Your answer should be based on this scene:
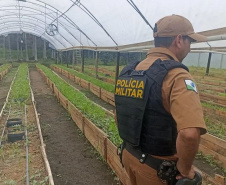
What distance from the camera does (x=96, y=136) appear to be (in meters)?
5.17

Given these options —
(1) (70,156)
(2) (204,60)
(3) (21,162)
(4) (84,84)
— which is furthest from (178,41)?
(2) (204,60)

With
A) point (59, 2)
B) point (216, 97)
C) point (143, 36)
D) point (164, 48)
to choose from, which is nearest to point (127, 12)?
point (143, 36)

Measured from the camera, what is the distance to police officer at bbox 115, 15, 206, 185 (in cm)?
149

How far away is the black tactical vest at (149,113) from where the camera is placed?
1.64 meters

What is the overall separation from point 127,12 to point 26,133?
17.1ft

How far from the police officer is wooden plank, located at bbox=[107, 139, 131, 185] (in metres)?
1.98

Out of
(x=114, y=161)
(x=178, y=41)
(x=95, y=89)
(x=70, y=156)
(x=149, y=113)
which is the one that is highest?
(x=178, y=41)

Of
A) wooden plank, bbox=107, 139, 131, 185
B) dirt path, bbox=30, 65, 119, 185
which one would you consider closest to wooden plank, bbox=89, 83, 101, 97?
dirt path, bbox=30, 65, 119, 185

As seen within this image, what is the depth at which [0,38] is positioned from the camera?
1302 inches

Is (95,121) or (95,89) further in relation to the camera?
(95,89)

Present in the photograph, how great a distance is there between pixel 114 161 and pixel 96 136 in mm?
1061

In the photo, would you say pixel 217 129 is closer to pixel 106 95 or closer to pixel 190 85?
pixel 106 95

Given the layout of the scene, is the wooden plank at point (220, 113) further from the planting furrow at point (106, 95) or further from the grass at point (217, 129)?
the grass at point (217, 129)

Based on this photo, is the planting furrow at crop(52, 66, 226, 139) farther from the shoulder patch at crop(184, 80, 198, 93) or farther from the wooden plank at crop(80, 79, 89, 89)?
the shoulder patch at crop(184, 80, 198, 93)
